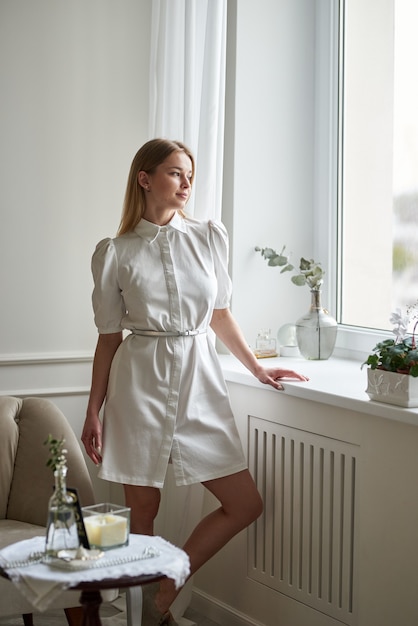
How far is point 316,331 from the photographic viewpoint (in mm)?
2865

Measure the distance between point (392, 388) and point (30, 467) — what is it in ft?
3.53

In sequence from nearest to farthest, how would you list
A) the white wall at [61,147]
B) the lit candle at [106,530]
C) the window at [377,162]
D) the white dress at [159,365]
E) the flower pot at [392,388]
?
the lit candle at [106,530]
the flower pot at [392,388]
the white dress at [159,365]
the window at [377,162]
the white wall at [61,147]

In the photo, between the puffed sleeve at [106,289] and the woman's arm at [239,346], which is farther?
the woman's arm at [239,346]

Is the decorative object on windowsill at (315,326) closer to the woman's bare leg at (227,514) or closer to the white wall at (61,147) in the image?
the woman's bare leg at (227,514)

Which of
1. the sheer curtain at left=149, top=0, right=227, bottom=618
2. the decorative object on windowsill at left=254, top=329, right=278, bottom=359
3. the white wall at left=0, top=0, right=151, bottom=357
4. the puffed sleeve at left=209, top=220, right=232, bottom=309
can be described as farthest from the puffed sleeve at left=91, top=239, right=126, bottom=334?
the decorative object on windowsill at left=254, top=329, right=278, bottom=359

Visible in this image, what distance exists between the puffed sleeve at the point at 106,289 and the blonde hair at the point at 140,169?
0.10m

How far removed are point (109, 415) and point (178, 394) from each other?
0.21m

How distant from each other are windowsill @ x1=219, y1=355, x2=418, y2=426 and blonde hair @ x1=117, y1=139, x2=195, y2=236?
60 cm

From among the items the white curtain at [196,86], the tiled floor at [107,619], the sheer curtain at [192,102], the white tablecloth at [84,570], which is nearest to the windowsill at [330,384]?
Answer: the sheer curtain at [192,102]

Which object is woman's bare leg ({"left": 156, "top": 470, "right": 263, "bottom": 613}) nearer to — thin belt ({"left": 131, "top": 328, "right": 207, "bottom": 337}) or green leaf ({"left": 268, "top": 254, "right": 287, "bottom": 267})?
thin belt ({"left": 131, "top": 328, "right": 207, "bottom": 337})

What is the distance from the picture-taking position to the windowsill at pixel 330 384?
2.17 m

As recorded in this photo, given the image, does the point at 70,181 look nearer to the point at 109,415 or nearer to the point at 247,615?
the point at 109,415

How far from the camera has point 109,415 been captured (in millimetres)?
2467

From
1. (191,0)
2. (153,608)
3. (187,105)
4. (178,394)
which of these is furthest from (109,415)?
(191,0)
